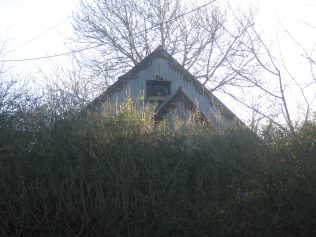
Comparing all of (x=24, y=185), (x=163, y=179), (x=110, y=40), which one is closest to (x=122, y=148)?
(x=163, y=179)

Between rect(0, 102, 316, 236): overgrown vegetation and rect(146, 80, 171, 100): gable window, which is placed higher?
rect(146, 80, 171, 100): gable window

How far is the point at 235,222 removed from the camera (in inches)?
302

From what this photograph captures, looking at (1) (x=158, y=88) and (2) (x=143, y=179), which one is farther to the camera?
(1) (x=158, y=88)

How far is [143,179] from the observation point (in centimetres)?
755

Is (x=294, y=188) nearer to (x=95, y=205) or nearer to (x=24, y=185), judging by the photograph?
(x=95, y=205)

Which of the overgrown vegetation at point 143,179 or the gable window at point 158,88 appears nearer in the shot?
the overgrown vegetation at point 143,179

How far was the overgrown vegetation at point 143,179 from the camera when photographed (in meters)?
7.34

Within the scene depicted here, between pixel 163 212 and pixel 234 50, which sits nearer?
pixel 163 212

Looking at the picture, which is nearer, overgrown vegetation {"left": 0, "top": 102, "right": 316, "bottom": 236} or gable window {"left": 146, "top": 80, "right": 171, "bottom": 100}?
overgrown vegetation {"left": 0, "top": 102, "right": 316, "bottom": 236}

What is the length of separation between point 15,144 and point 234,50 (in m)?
20.8

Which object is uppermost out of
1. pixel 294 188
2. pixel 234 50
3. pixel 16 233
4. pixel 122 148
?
pixel 234 50

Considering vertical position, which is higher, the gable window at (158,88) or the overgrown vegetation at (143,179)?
the gable window at (158,88)

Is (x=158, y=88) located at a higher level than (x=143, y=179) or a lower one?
higher

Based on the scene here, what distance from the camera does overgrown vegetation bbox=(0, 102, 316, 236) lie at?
7336 millimetres
